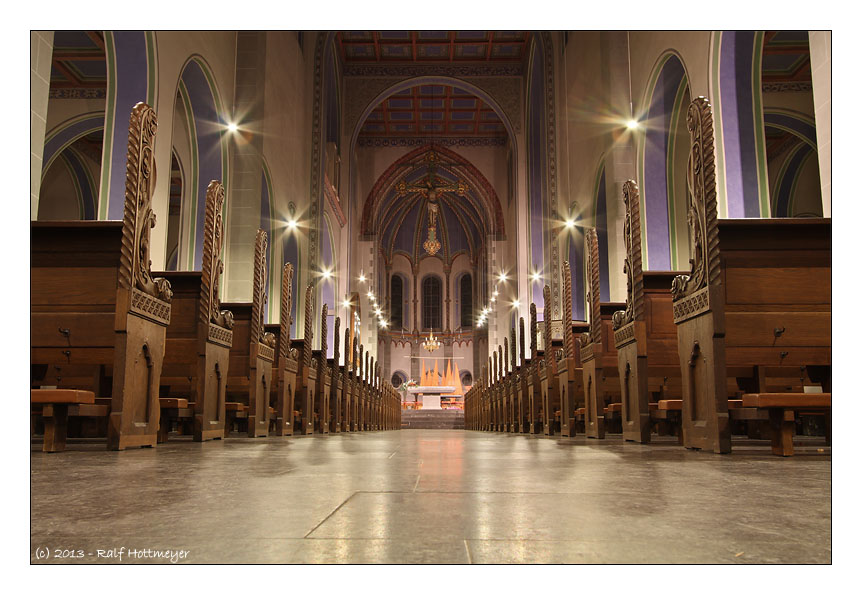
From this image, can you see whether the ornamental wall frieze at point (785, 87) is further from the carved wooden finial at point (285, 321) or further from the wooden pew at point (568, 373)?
the carved wooden finial at point (285, 321)

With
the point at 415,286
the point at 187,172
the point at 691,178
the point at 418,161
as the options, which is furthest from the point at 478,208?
the point at 691,178

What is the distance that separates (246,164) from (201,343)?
6.86 meters

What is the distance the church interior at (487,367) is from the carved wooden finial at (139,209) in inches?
0.9

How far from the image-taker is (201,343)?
14.3ft

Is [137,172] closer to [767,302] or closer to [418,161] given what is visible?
[767,302]

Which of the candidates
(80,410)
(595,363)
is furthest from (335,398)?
(80,410)

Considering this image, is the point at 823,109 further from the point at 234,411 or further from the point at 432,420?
the point at 432,420

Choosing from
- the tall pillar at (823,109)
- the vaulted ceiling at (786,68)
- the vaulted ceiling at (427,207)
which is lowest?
the tall pillar at (823,109)

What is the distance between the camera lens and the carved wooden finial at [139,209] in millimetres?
3326

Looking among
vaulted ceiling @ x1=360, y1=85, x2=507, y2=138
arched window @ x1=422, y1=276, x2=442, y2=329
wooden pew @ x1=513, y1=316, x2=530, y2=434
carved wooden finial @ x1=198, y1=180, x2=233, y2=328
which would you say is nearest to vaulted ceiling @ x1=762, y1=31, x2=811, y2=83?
wooden pew @ x1=513, y1=316, x2=530, y2=434

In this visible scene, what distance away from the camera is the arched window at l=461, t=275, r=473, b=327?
32688mm

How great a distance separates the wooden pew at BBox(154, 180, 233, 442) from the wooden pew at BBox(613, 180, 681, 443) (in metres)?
2.70

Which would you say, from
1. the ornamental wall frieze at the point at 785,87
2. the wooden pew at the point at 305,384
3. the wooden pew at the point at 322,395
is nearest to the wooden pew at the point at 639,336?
the wooden pew at the point at 305,384

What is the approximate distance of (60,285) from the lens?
3.51 m
